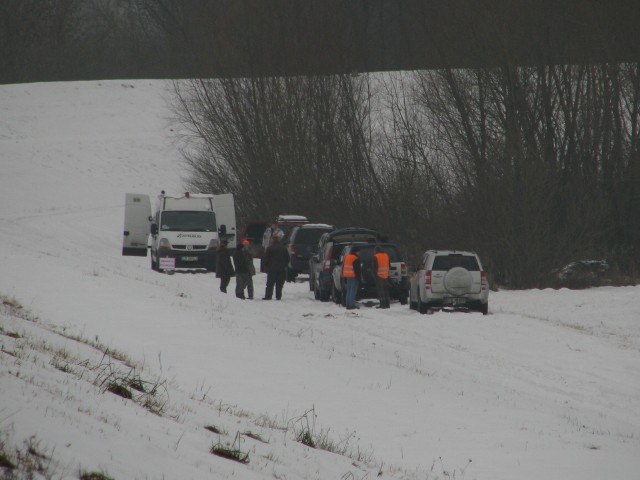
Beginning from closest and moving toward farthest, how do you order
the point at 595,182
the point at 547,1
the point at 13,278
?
the point at 13,278, the point at 595,182, the point at 547,1

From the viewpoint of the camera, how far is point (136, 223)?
124 feet

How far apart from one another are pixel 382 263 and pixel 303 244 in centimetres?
881

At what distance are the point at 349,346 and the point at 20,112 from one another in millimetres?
69689

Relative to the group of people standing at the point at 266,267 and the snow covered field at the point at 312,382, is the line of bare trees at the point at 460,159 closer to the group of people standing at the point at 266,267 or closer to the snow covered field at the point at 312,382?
the snow covered field at the point at 312,382

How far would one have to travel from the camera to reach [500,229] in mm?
32562

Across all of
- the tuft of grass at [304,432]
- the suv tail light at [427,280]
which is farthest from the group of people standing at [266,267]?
the tuft of grass at [304,432]

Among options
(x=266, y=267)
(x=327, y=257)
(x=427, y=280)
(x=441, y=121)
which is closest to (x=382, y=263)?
(x=427, y=280)

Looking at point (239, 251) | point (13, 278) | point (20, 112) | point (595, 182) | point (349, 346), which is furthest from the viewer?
point (20, 112)

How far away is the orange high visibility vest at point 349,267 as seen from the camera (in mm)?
25406

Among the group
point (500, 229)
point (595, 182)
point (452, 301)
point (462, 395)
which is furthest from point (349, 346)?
point (595, 182)

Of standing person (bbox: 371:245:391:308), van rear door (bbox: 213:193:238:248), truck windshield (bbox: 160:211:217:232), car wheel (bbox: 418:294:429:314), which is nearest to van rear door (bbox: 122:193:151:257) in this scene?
truck windshield (bbox: 160:211:217:232)

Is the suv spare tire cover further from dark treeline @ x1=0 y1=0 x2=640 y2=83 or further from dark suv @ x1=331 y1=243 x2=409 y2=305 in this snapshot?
dark treeline @ x1=0 y1=0 x2=640 y2=83

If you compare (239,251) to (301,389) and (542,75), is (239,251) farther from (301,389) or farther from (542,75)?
(542,75)

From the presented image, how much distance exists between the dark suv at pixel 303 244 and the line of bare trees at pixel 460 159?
4.87m
